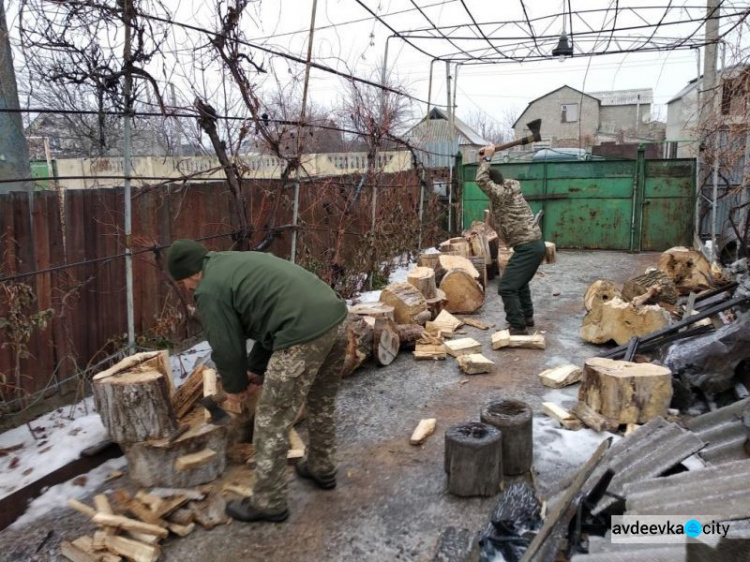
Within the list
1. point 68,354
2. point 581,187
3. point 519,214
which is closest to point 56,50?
point 68,354

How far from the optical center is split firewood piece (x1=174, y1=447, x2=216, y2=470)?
3385 mm

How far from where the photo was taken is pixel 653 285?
268 inches

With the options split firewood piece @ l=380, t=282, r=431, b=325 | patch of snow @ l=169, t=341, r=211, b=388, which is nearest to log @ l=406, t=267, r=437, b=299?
split firewood piece @ l=380, t=282, r=431, b=325

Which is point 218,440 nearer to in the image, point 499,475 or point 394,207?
point 499,475

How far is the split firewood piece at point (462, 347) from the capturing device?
5.66m

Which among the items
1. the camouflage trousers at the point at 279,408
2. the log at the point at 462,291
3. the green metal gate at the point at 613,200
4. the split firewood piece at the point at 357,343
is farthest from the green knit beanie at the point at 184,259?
the green metal gate at the point at 613,200

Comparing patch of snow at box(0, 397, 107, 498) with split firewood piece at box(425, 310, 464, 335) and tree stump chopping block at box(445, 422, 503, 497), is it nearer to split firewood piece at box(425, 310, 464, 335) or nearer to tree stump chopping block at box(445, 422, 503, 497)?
tree stump chopping block at box(445, 422, 503, 497)

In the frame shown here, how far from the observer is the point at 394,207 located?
979 cm

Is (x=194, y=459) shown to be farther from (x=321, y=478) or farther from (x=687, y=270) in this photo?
(x=687, y=270)

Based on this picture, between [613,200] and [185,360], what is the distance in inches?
379

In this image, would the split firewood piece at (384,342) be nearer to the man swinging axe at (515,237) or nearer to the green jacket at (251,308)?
the man swinging axe at (515,237)

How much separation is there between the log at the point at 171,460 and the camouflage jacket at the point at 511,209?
4.14m

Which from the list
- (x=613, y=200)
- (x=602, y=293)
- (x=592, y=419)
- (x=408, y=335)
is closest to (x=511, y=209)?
(x=602, y=293)

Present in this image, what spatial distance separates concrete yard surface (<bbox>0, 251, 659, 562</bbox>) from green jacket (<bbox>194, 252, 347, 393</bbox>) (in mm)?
832
